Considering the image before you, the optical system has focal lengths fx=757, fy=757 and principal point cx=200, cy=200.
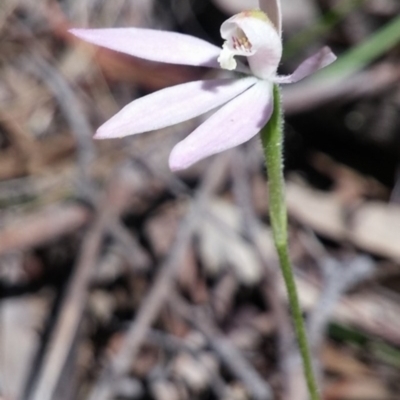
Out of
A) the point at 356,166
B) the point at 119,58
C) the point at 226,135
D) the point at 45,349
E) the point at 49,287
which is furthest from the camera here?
the point at 119,58

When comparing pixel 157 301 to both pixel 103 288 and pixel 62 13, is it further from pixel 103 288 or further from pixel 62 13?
pixel 62 13

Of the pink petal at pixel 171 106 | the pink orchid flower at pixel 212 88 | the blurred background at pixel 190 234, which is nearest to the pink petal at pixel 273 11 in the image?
the pink orchid flower at pixel 212 88

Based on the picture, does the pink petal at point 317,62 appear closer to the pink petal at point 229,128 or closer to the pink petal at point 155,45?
the pink petal at point 229,128

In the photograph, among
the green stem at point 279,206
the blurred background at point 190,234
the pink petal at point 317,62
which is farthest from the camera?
the blurred background at point 190,234

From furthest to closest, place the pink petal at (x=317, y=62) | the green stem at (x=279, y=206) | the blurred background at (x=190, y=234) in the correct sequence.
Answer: the blurred background at (x=190, y=234) → the green stem at (x=279, y=206) → the pink petal at (x=317, y=62)

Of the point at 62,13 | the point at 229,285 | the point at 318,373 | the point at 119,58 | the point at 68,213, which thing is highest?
the point at 62,13

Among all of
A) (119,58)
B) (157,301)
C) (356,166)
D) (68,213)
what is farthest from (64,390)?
(119,58)

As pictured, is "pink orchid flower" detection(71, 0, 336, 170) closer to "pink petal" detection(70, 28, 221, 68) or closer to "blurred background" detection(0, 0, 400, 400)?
"pink petal" detection(70, 28, 221, 68)
